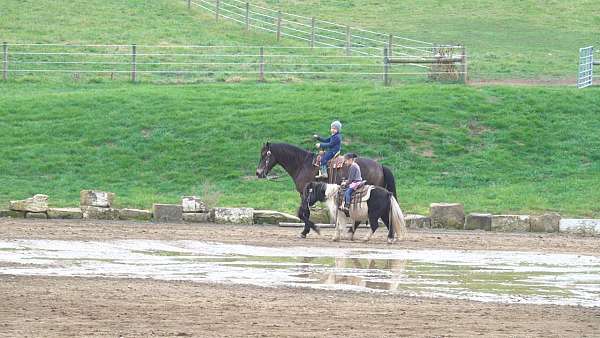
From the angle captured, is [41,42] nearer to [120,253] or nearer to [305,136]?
[305,136]

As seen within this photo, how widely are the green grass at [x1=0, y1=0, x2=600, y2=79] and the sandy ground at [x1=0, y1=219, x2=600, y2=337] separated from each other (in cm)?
3160

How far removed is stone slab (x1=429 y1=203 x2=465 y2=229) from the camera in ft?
84.5

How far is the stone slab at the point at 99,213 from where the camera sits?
25984 millimetres

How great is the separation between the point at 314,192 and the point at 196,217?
351 centimetres

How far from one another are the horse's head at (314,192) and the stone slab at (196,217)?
10.3 feet

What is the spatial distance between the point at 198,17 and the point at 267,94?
2177 cm

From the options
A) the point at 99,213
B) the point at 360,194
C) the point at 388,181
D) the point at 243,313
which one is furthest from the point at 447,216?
the point at 243,313

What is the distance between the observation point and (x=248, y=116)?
3475cm

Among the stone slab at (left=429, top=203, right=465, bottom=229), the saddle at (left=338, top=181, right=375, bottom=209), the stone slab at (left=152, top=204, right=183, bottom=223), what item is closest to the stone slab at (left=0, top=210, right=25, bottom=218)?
the stone slab at (left=152, top=204, right=183, bottom=223)

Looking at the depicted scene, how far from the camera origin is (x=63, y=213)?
1023 inches

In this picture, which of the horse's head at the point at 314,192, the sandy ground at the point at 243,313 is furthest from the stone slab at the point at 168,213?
the sandy ground at the point at 243,313

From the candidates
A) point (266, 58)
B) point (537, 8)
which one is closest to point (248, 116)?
point (266, 58)

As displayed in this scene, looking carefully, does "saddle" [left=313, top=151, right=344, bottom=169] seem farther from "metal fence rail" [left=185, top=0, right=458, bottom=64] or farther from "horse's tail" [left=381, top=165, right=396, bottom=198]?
"metal fence rail" [left=185, top=0, right=458, bottom=64]

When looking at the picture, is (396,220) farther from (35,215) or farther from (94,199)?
(35,215)
